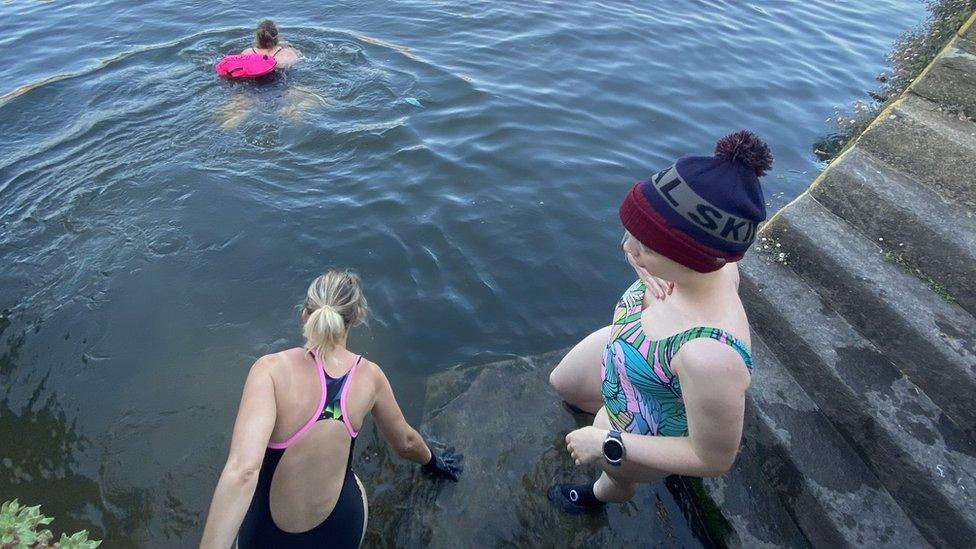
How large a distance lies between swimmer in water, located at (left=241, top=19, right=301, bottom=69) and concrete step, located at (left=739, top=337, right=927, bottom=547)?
7524 millimetres

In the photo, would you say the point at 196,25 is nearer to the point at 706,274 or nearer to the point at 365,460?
the point at 365,460

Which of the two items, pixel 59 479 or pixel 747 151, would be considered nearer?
pixel 747 151

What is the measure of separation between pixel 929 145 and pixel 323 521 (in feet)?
15.3

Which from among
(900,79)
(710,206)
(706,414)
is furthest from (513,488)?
(900,79)

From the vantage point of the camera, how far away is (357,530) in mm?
3221

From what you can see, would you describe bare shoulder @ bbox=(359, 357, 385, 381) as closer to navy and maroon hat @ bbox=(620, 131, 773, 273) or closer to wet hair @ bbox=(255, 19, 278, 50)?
navy and maroon hat @ bbox=(620, 131, 773, 273)

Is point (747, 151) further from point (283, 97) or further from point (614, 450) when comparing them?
point (283, 97)

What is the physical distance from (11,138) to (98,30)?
3.87 m

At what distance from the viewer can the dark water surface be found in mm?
4328

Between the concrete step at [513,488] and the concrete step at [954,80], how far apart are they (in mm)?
3585

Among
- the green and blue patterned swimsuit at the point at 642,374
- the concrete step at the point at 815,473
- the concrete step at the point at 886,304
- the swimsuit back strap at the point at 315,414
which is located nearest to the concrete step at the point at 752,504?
the concrete step at the point at 815,473

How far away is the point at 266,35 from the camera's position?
27.1ft

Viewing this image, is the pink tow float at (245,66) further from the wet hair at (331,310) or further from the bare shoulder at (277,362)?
the bare shoulder at (277,362)

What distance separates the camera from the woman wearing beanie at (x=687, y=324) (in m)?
2.19
